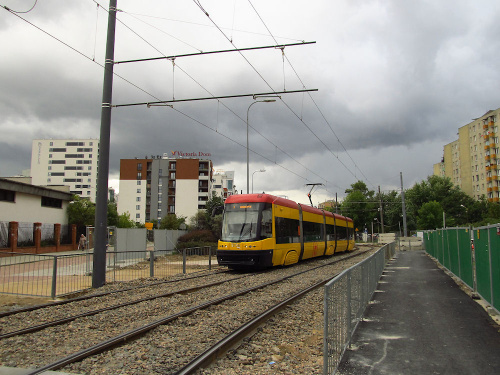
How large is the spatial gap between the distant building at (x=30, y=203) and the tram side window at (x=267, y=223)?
20.1 meters

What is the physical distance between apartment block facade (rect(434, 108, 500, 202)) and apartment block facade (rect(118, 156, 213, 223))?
5681cm

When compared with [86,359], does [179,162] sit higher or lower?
higher

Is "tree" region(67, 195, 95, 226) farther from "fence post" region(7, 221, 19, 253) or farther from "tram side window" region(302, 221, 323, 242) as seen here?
"tram side window" region(302, 221, 323, 242)

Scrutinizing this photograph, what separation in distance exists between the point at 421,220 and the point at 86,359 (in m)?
81.6

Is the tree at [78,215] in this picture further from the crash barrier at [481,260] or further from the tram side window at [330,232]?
the crash barrier at [481,260]

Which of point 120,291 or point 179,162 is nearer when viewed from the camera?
point 120,291

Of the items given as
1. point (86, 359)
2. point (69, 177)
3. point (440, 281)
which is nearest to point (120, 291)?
point (86, 359)

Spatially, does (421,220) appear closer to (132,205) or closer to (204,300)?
(132,205)

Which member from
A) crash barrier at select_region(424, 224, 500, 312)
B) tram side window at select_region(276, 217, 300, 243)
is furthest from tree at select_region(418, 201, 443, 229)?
crash barrier at select_region(424, 224, 500, 312)

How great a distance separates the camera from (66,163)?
122 m

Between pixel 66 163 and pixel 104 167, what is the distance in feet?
392

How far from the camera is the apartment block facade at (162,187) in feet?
326

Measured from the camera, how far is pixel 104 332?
6.81 m

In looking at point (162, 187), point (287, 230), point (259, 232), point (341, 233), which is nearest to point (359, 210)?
point (162, 187)
